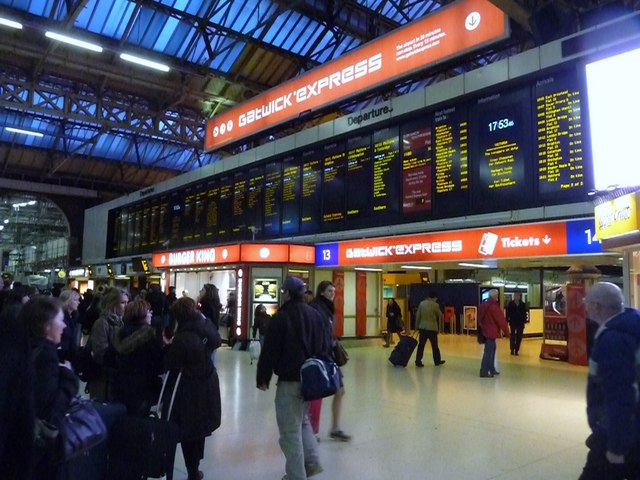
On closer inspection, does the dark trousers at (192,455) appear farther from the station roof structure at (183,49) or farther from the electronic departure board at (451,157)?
the station roof structure at (183,49)

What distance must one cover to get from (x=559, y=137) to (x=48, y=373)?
9.08 meters

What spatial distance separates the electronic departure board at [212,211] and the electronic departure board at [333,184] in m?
5.22

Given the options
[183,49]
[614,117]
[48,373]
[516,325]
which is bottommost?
[516,325]

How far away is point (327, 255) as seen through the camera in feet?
44.2

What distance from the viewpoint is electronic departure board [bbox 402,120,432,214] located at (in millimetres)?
11430

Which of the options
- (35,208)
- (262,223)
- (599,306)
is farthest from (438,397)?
(35,208)

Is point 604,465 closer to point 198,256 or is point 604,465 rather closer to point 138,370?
point 138,370

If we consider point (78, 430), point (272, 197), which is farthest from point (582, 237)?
point (272, 197)

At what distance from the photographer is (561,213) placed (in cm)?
921

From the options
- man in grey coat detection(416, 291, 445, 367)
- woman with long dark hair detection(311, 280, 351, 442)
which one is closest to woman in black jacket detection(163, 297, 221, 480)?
woman with long dark hair detection(311, 280, 351, 442)

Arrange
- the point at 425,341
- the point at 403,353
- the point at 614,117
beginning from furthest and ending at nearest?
the point at 425,341
the point at 403,353
the point at 614,117

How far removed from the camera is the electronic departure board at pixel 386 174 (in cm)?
1207

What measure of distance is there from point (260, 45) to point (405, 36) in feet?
26.8

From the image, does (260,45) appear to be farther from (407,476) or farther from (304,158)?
(407,476)
